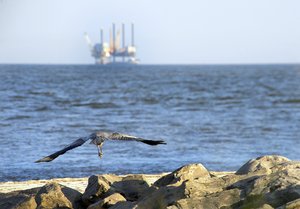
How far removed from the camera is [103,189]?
905 cm

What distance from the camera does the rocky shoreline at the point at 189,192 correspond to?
7.83 m

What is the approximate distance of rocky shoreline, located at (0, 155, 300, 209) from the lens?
7.83m

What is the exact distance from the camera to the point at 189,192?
807cm

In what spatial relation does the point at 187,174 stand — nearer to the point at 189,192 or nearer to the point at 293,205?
the point at 189,192

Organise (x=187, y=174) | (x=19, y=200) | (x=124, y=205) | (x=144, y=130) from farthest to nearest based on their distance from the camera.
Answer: (x=144, y=130) → (x=19, y=200) → (x=187, y=174) → (x=124, y=205)

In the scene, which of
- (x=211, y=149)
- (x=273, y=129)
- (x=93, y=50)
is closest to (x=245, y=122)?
(x=273, y=129)

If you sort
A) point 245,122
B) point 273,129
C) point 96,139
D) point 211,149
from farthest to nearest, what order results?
1. point 245,122
2. point 273,129
3. point 211,149
4. point 96,139

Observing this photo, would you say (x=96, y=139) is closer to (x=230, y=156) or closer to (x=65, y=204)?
(x=65, y=204)

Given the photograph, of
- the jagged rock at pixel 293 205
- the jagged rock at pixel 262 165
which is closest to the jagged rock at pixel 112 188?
the jagged rock at pixel 262 165

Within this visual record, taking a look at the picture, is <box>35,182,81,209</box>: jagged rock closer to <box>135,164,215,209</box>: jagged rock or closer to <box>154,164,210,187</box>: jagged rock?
<box>135,164,215,209</box>: jagged rock

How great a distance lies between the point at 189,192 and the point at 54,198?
175 centimetres

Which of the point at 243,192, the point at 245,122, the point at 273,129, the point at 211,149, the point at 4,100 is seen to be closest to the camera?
the point at 243,192

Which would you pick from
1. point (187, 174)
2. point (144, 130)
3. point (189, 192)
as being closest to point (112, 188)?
point (187, 174)

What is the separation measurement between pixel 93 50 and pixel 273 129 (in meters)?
151
